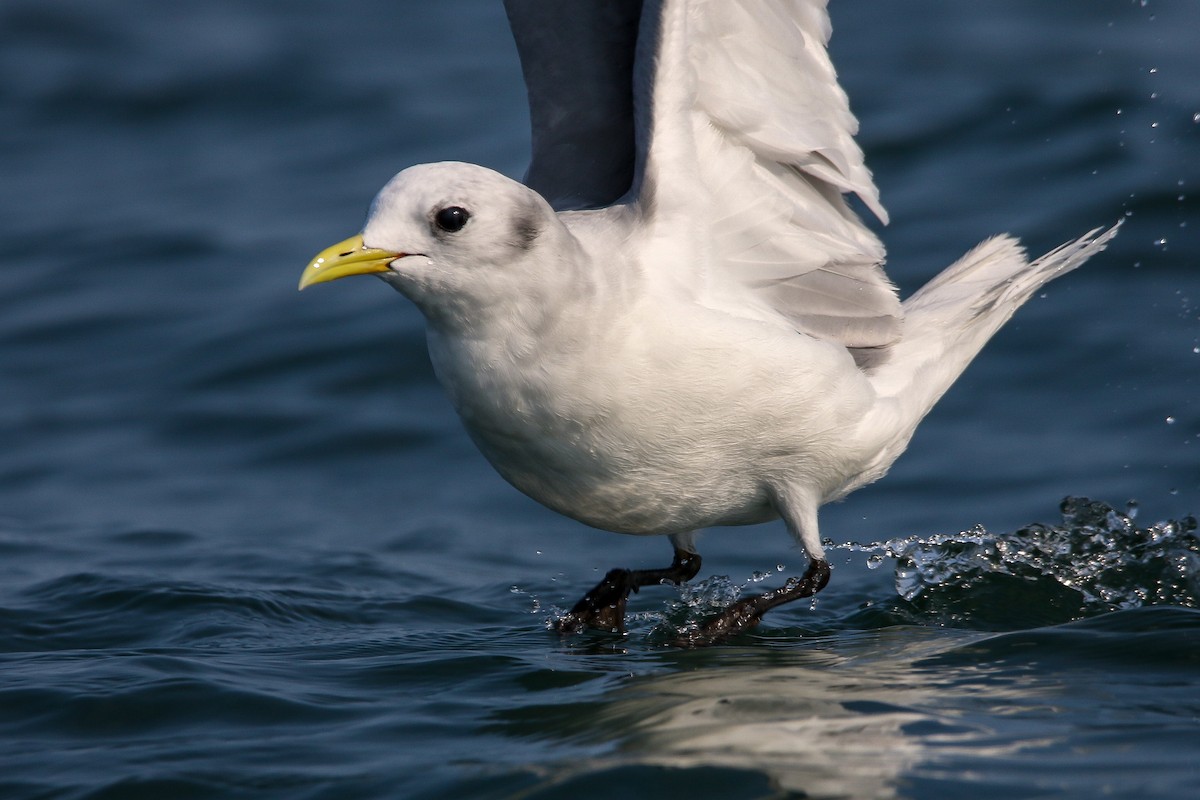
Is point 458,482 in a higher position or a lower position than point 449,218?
lower

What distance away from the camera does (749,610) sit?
5.47 metres

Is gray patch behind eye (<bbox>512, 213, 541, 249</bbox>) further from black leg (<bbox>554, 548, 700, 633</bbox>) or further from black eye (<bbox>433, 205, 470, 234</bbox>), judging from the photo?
black leg (<bbox>554, 548, 700, 633</bbox>)

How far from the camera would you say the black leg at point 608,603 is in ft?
19.0

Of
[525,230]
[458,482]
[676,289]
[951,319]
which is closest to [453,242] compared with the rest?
[525,230]

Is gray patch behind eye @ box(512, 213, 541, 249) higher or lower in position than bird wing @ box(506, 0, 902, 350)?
lower

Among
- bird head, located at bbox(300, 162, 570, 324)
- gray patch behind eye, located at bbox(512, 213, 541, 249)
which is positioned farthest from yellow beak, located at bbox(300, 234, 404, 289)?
gray patch behind eye, located at bbox(512, 213, 541, 249)

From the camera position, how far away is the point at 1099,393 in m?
8.36

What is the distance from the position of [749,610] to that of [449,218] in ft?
5.66

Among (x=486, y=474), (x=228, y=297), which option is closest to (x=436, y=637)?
(x=486, y=474)

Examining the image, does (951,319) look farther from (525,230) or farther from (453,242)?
(453,242)

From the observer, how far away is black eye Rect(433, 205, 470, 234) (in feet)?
15.3

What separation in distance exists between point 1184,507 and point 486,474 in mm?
3390

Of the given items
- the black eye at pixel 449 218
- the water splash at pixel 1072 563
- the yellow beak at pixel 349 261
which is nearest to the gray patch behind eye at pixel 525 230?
the black eye at pixel 449 218

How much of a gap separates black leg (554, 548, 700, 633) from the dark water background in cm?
12
